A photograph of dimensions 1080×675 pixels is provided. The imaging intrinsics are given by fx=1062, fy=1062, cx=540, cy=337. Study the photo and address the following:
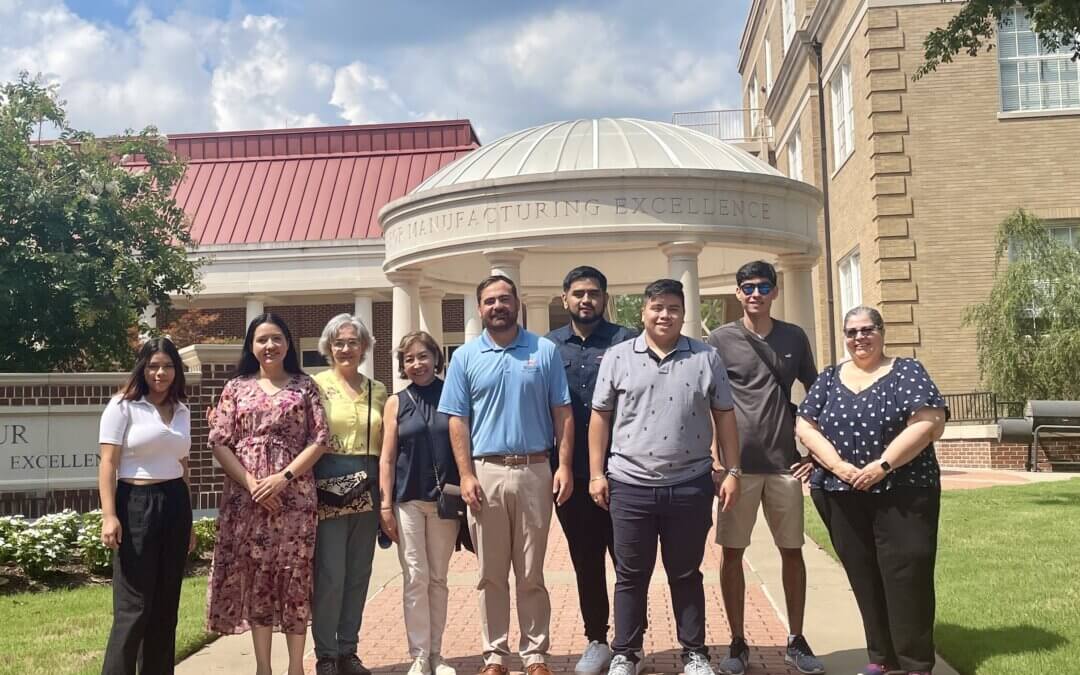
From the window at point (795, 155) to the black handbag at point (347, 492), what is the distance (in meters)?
27.0

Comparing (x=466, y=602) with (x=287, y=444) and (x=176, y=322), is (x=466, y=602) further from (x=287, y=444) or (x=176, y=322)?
→ (x=176, y=322)

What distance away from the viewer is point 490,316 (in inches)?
232

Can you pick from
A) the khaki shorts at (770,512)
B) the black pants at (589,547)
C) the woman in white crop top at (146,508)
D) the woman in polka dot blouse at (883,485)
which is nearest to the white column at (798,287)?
the khaki shorts at (770,512)

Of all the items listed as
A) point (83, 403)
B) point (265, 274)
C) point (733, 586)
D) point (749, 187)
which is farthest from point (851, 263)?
point (733, 586)

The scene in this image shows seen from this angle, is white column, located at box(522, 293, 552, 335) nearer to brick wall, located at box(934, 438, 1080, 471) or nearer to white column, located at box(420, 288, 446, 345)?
white column, located at box(420, 288, 446, 345)

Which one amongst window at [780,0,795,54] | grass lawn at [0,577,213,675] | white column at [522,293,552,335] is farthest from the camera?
window at [780,0,795,54]

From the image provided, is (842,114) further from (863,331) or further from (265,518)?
(265,518)

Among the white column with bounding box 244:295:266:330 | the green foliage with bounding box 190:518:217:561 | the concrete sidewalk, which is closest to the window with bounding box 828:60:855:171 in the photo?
the white column with bounding box 244:295:266:330

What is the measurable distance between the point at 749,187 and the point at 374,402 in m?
12.1

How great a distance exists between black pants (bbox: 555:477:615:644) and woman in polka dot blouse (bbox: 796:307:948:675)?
1.26 m

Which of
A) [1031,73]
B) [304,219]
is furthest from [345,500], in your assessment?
[304,219]

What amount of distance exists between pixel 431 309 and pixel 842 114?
11985 mm

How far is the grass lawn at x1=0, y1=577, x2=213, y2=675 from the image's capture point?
6383 millimetres

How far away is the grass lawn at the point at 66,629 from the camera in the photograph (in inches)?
251
